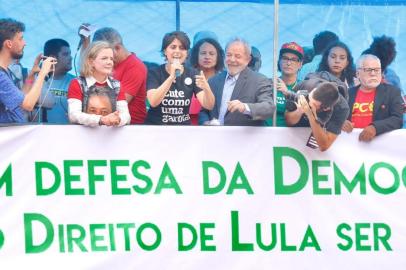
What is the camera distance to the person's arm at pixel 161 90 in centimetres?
572

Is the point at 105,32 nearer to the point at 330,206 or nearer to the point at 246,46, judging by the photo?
the point at 246,46

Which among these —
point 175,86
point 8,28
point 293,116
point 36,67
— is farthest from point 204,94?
point 8,28

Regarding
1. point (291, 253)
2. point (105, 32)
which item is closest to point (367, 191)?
point (291, 253)

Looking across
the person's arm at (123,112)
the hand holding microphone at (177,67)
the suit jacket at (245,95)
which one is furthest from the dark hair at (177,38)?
the person's arm at (123,112)

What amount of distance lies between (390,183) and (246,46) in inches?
54.9

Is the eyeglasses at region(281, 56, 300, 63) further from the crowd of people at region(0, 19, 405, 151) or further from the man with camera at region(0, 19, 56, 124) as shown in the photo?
the man with camera at region(0, 19, 56, 124)

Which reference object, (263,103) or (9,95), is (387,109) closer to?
(263,103)

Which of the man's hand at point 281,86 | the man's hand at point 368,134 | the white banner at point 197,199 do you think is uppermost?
the man's hand at point 281,86

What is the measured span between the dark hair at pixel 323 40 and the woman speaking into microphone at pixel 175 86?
93 centimetres

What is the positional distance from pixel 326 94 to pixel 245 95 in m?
0.55

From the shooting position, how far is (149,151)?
19.1 ft

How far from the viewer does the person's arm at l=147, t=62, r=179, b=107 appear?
18.8 feet

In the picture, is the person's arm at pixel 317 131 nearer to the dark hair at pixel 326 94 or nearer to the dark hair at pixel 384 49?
the dark hair at pixel 326 94

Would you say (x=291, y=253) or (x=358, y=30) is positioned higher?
(x=358, y=30)
